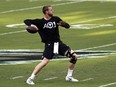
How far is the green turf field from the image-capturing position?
16141 millimetres

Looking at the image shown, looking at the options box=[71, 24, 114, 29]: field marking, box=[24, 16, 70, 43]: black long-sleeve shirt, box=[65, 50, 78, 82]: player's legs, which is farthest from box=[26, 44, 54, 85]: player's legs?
box=[71, 24, 114, 29]: field marking

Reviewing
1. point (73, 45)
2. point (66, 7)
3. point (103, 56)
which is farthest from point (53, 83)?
point (66, 7)

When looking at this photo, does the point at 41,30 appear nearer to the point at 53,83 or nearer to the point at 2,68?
the point at 53,83

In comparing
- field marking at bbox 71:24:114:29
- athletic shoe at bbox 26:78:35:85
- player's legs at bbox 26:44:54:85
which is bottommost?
field marking at bbox 71:24:114:29

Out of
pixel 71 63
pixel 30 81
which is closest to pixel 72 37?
pixel 71 63

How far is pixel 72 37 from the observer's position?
26219 millimetres

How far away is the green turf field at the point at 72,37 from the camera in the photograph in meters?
16.1

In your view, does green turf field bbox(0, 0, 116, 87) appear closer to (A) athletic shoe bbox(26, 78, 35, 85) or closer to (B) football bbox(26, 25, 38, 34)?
(A) athletic shoe bbox(26, 78, 35, 85)

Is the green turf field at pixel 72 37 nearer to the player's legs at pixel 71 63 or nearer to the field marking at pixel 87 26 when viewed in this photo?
the field marking at pixel 87 26

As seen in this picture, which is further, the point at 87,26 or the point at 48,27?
the point at 87,26

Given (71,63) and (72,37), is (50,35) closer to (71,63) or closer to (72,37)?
(71,63)

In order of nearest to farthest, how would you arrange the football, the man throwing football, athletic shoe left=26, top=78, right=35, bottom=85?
the football
athletic shoe left=26, top=78, right=35, bottom=85
the man throwing football

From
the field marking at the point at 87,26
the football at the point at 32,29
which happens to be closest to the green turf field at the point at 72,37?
the field marking at the point at 87,26

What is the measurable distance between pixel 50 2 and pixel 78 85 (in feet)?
81.9
